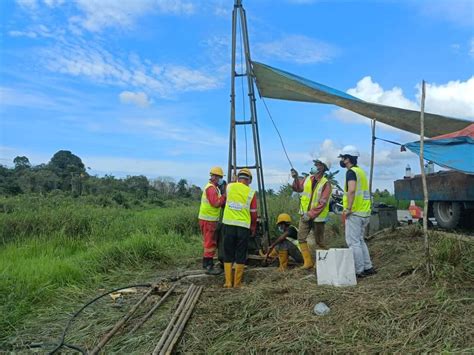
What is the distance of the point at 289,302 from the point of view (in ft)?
14.8

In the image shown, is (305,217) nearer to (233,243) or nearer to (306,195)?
(306,195)

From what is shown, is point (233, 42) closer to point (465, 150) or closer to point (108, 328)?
point (465, 150)

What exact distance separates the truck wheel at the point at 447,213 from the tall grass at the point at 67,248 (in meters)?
4.80

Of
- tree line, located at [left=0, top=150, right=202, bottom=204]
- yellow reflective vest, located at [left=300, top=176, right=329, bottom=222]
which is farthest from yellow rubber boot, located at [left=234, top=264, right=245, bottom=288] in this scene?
tree line, located at [left=0, top=150, right=202, bottom=204]

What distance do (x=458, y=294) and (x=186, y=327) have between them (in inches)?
109

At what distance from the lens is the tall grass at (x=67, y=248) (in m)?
5.54

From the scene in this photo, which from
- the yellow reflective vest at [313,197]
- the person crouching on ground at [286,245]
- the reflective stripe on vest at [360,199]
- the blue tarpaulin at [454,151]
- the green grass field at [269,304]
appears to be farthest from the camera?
the person crouching on ground at [286,245]

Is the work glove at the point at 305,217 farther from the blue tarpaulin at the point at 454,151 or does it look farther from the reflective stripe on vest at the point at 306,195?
the blue tarpaulin at the point at 454,151

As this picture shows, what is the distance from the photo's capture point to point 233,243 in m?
5.95

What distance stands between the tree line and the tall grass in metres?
7.30

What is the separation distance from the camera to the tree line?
2180 cm

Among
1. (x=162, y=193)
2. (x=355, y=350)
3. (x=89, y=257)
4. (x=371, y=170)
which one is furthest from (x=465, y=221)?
(x=162, y=193)

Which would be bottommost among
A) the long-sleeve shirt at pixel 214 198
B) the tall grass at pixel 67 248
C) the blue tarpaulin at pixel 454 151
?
the tall grass at pixel 67 248

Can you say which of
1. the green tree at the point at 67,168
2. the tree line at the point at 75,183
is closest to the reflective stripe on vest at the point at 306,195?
the tree line at the point at 75,183
